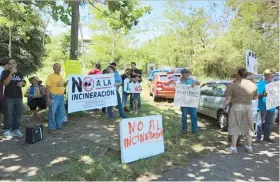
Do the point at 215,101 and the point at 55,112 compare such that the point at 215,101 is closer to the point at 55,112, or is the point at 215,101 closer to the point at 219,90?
the point at 219,90

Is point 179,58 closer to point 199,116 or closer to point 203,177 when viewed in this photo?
point 199,116

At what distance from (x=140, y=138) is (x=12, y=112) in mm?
3015

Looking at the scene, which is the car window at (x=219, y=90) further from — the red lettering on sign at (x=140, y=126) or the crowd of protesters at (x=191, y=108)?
the red lettering on sign at (x=140, y=126)

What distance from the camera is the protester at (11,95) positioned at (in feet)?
20.1

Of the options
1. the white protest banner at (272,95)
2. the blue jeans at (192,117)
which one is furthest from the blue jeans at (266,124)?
the blue jeans at (192,117)

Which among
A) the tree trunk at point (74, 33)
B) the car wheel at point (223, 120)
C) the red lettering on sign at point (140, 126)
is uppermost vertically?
the tree trunk at point (74, 33)

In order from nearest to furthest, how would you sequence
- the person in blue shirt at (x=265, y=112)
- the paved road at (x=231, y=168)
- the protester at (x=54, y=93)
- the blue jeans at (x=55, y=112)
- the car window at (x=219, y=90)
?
the paved road at (x=231, y=168)
the protester at (x=54, y=93)
the blue jeans at (x=55, y=112)
the person in blue shirt at (x=265, y=112)
the car window at (x=219, y=90)

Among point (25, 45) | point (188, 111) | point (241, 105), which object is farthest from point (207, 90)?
point (25, 45)

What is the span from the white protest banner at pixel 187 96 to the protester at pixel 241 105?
135cm

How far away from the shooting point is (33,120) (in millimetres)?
8500

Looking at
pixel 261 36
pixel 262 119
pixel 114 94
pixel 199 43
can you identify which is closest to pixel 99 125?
A: pixel 114 94

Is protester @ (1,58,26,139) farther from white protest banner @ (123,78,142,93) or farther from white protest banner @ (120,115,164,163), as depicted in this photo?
white protest banner @ (123,78,142,93)

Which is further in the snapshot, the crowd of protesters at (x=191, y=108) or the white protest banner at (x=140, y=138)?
the crowd of protesters at (x=191, y=108)

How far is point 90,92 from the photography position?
7.67m
